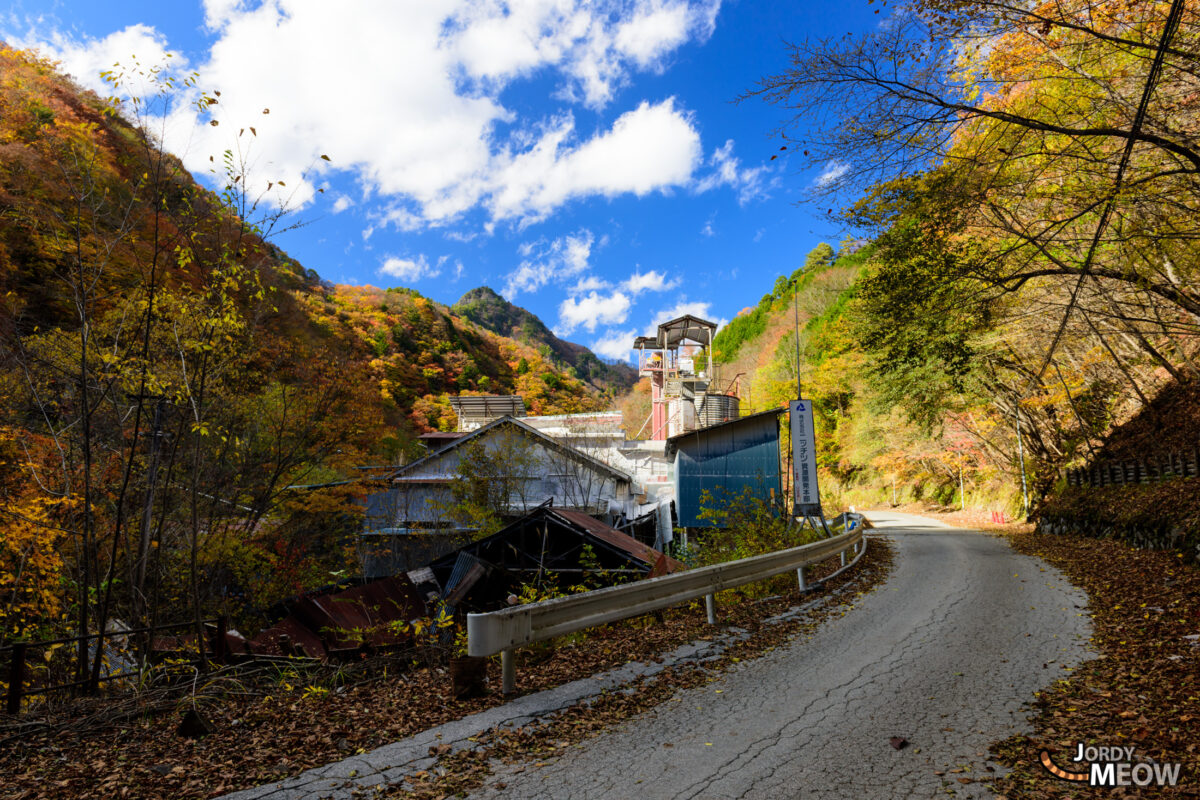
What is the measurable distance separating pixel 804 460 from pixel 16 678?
13481 mm

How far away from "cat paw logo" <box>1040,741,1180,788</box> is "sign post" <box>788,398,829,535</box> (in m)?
9.94

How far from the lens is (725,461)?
82.5 ft

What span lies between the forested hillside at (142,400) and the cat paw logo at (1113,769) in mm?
8558

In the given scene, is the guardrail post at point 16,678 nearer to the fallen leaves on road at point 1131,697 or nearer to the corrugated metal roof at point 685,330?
the fallen leaves on road at point 1131,697

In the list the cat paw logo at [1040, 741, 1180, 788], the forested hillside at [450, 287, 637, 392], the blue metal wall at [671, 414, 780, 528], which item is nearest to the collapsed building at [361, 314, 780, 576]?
the blue metal wall at [671, 414, 780, 528]

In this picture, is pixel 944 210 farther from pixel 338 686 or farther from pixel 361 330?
pixel 361 330

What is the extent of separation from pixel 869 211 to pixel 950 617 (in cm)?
558

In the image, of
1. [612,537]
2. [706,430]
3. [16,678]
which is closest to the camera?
[16,678]

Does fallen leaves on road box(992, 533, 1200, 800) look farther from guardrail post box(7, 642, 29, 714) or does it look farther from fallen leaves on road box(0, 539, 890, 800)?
guardrail post box(7, 642, 29, 714)

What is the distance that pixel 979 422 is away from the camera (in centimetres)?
3089

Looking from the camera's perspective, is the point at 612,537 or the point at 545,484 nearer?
the point at 612,537

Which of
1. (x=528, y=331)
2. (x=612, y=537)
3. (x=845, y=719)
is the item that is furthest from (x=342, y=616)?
(x=528, y=331)

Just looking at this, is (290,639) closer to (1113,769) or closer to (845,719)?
(845,719)

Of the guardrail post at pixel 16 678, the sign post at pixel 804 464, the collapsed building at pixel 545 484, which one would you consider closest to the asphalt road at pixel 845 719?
the guardrail post at pixel 16 678
